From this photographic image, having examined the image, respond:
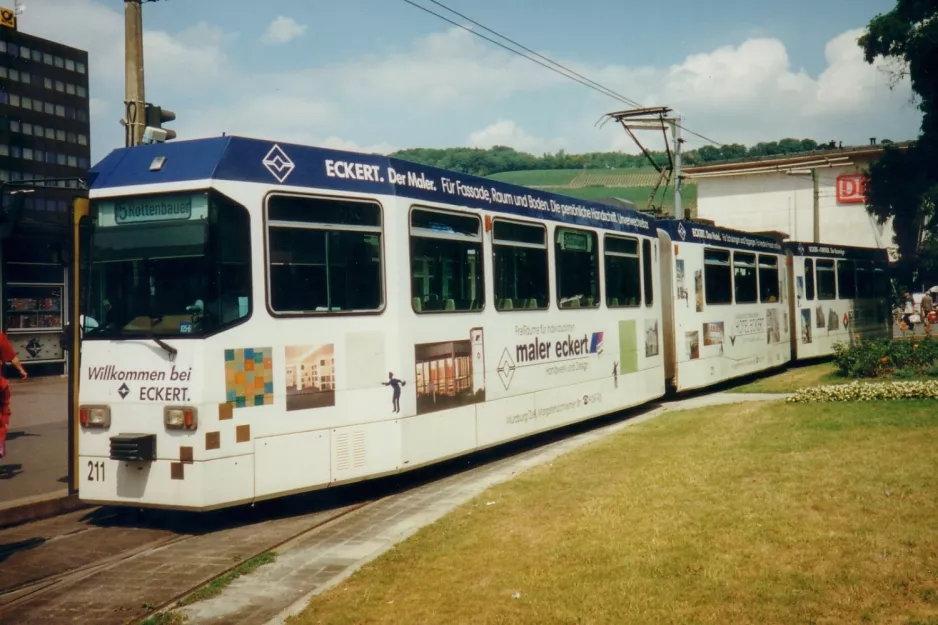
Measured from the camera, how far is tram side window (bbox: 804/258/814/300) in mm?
23844

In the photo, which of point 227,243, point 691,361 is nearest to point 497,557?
point 227,243

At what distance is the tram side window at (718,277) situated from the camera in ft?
59.6

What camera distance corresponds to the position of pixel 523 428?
38.1 feet

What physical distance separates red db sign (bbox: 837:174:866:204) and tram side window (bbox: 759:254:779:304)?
41.4 m

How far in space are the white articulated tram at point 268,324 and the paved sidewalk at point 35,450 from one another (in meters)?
2.28

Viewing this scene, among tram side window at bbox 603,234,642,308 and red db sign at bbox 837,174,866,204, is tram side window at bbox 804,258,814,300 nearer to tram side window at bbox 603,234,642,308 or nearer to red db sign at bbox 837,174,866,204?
tram side window at bbox 603,234,642,308

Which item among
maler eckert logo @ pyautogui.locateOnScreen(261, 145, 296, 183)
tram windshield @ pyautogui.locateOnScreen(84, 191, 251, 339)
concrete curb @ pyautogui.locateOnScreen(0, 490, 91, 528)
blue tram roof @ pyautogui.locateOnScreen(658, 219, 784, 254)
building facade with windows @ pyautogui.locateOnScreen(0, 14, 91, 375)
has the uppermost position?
building facade with windows @ pyautogui.locateOnScreen(0, 14, 91, 375)

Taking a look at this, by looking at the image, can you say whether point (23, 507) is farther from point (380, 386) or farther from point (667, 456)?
point (667, 456)

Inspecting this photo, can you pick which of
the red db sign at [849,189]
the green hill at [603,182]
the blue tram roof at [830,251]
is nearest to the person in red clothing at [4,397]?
the blue tram roof at [830,251]

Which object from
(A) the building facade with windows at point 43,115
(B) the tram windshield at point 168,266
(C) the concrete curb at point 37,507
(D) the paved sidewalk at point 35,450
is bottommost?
(C) the concrete curb at point 37,507

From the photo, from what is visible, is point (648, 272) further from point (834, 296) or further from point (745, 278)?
point (834, 296)

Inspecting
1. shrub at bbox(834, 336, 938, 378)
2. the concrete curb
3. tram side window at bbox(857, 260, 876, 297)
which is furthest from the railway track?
tram side window at bbox(857, 260, 876, 297)

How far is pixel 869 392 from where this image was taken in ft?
43.6

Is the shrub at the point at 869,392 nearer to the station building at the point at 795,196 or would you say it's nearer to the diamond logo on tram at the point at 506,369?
the diamond logo on tram at the point at 506,369
